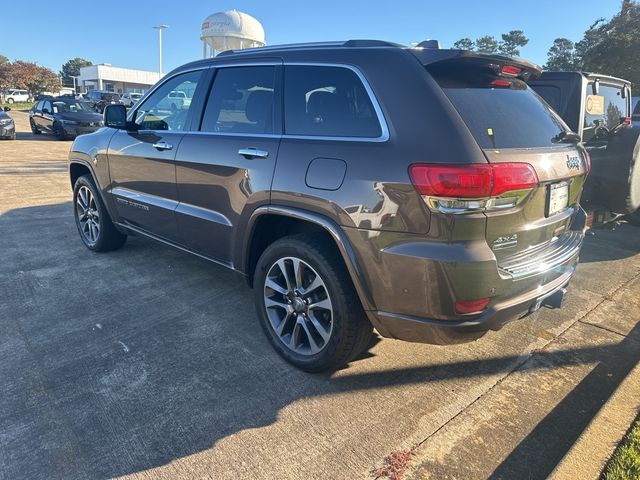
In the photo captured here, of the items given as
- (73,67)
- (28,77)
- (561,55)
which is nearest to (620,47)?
(561,55)

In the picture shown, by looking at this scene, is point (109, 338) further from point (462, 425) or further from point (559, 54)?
point (559, 54)

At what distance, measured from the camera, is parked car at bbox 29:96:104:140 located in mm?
18375

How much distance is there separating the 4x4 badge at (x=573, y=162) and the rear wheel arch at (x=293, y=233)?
141 cm

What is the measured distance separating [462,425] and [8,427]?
2.36 meters

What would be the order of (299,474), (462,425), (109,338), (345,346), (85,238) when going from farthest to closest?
(85,238)
(109,338)
(345,346)
(462,425)
(299,474)

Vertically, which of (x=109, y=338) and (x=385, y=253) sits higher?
(x=385, y=253)

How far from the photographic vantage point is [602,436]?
7.86 ft

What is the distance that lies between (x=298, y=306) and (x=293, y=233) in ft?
1.71

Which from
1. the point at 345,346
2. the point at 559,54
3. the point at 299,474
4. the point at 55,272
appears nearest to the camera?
the point at 299,474

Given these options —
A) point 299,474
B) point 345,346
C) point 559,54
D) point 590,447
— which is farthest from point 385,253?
point 559,54

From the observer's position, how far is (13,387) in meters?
2.72

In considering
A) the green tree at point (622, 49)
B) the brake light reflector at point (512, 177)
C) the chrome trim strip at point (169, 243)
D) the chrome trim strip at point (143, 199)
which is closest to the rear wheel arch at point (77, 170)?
the chrome trim strip at point (143, 199)

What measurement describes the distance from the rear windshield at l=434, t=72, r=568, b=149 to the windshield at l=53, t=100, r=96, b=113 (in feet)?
65.3

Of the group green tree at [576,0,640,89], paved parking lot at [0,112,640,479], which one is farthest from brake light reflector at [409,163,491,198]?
green tree at [576,0,640,89]
